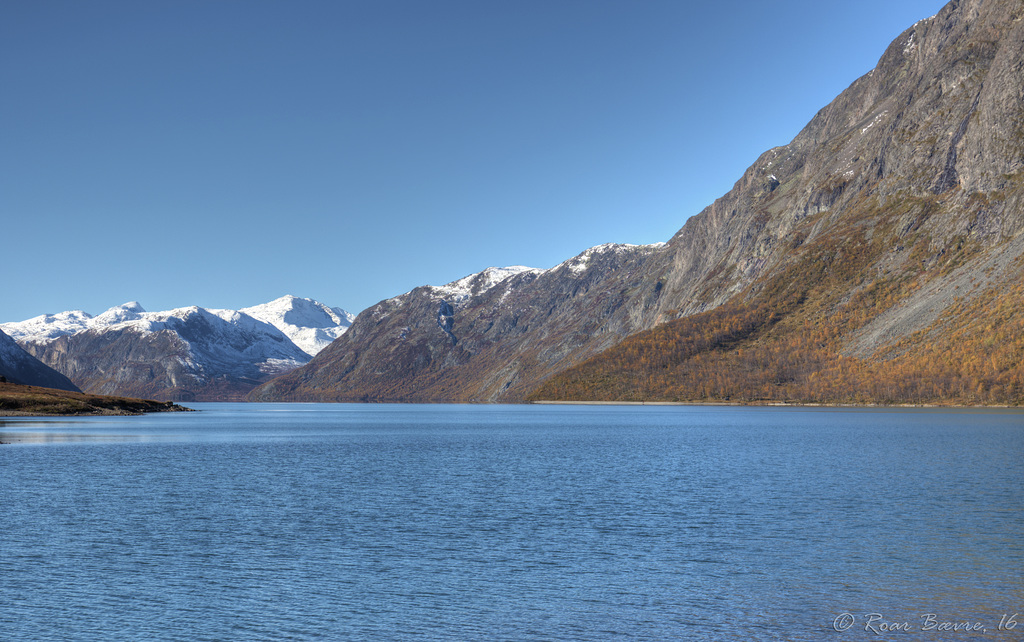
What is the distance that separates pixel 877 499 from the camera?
58.3 meters

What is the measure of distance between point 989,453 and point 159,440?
121 meters

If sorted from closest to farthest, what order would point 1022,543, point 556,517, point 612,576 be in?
1. point 612,576
2. point 1022,543
3. point 556,517

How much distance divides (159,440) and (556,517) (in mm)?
103128

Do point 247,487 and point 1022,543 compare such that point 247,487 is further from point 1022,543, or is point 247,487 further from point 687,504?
point 1022,543

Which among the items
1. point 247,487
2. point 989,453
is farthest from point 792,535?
point 989,453

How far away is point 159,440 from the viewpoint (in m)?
134

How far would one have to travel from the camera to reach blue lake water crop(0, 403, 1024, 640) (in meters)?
29.1

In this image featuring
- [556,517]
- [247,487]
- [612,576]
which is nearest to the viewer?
[612,576]

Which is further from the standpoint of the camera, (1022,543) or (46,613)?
(1022,543)

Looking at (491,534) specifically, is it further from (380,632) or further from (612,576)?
(380,632)

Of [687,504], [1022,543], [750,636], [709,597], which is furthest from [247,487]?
[1022,543]

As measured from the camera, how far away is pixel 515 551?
4097 centimetres

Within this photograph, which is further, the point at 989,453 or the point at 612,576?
the point at 989,453

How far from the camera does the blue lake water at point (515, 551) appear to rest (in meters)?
29.1
